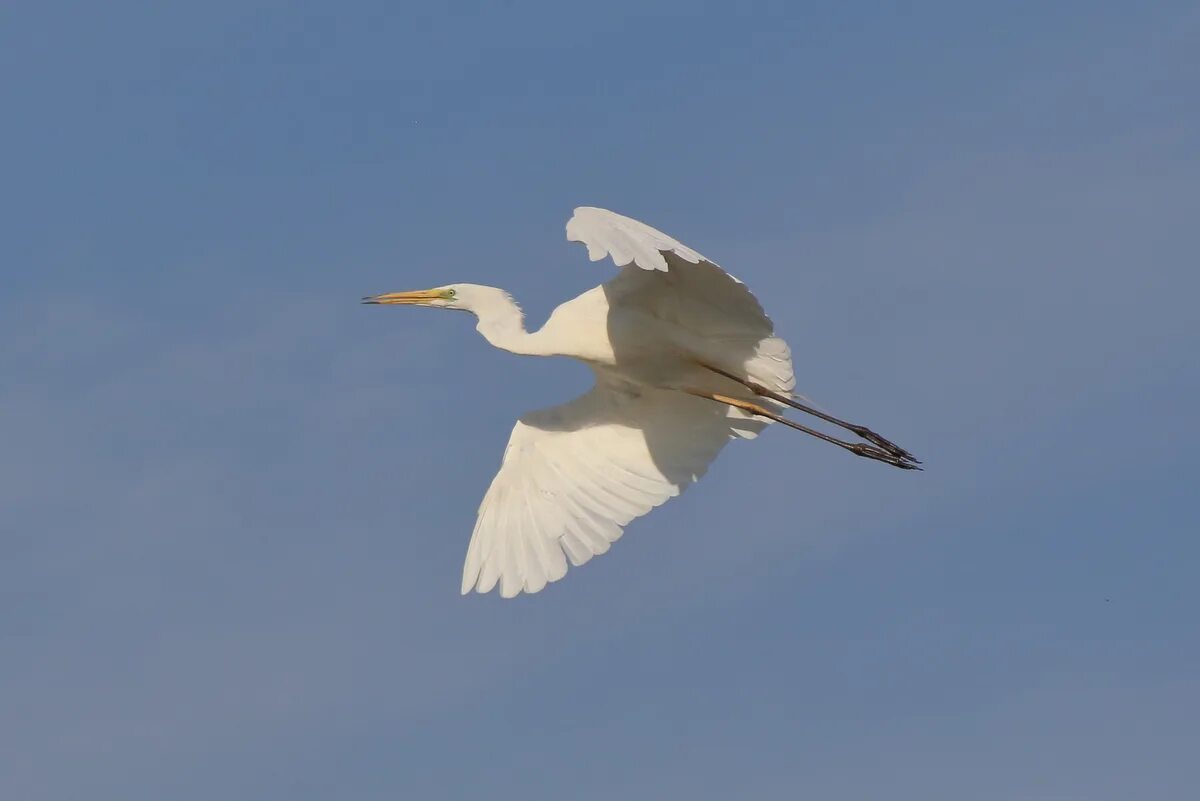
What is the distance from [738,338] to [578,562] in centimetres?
199

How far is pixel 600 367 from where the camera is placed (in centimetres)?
1486

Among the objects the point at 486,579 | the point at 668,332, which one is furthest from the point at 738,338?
the point at 486,579

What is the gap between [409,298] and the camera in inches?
643

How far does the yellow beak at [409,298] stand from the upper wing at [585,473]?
1.57 metres

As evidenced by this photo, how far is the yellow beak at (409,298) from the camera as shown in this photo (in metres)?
16.2

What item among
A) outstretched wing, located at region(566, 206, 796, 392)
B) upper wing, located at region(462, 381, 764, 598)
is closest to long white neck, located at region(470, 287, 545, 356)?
upper wing, located at region(462, 381, 764, 598)

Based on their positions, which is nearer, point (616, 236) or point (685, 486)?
point (616, 236)

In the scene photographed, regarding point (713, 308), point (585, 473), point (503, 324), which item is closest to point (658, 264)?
point (713, 308)

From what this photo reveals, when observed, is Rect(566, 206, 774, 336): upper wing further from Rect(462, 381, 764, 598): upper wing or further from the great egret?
Rect(462, 381, 764, 598): upper wing

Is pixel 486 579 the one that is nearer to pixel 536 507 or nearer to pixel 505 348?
pixel 536 507

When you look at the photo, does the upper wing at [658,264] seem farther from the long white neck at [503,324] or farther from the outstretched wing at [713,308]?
the long white neck at [503,324]

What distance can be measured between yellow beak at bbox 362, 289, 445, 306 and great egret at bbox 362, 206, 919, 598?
23.6 inches

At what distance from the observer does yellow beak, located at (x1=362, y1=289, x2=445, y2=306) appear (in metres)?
16.2

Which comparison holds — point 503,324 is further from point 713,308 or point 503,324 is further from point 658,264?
point 658,264
